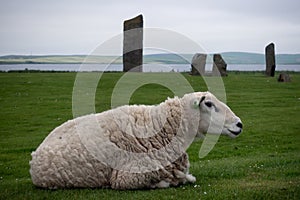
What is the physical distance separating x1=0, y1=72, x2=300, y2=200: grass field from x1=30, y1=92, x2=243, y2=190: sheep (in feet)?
0.79

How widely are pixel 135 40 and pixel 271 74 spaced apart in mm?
14281

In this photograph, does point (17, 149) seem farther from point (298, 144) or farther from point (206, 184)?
point (298, 144)

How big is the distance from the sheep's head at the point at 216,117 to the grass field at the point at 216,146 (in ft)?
2.96

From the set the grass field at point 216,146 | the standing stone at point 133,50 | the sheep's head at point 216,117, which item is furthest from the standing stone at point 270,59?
the sheep's head at point 216,117

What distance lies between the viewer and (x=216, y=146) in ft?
41.5

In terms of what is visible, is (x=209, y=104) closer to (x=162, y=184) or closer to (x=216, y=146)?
(x=162, y=184)

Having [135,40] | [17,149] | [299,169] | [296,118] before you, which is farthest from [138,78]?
[299,169]

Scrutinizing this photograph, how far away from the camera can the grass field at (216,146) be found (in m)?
6.82

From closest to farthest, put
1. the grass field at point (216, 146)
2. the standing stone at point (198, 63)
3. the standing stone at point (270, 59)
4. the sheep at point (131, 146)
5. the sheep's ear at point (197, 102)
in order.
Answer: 1. the grass field at point (216, 146)
2. the sheep at point (131, 146)
3. the sheep's ear at point (197, 102)
4. the standing stone at point (198, 63)
5. the standing stone at point (270, 59)

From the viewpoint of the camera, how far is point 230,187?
697 centimetres

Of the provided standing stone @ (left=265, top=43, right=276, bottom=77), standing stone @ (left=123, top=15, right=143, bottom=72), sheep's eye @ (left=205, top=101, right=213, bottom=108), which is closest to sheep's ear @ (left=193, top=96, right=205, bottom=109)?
sheep's eye @ (left=205, top=101, right=213, bottom=108)

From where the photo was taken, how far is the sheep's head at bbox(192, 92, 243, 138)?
7383 millimetres

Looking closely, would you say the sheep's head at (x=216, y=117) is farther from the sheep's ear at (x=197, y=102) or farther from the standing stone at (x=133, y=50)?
the standing stone at (x=133, y=50)

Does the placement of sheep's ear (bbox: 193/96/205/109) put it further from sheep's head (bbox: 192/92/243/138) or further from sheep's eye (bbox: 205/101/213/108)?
sheep's eye (bbox: 205/101/213/108)
